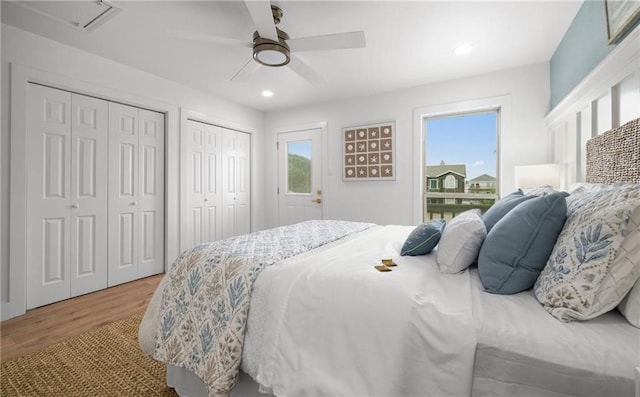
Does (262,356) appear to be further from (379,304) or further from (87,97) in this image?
(87,97)

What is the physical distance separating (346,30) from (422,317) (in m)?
2.40

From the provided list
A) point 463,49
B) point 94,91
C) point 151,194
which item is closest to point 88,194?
point 151,194

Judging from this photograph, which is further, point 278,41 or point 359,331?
point 278,41

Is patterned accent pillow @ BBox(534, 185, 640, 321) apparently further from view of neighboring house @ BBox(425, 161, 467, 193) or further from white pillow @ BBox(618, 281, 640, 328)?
view of neighboring house @ BBox(425, 161, 467, 193)

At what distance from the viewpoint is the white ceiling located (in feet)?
7.09

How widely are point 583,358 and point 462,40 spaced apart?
2.72 metres

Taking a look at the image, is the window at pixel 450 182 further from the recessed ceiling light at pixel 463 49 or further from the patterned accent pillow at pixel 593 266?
the patterned accent pillow at pixel 593 266

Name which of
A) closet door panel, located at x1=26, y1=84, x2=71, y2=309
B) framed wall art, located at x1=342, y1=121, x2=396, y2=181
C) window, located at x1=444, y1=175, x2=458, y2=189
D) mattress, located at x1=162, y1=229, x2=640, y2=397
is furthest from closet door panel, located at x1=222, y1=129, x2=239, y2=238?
mattress, located at x1=162, y1=229, x2=640, y2=397

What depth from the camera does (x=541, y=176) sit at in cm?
257

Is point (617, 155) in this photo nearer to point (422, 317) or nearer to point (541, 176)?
point (541, 176)

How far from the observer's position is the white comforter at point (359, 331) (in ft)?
2.96

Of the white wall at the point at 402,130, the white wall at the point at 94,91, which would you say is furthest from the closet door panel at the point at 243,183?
the white wall at the point at 402,130

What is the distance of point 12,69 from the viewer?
93.4 inches

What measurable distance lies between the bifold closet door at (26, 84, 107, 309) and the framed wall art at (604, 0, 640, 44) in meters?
4.19
